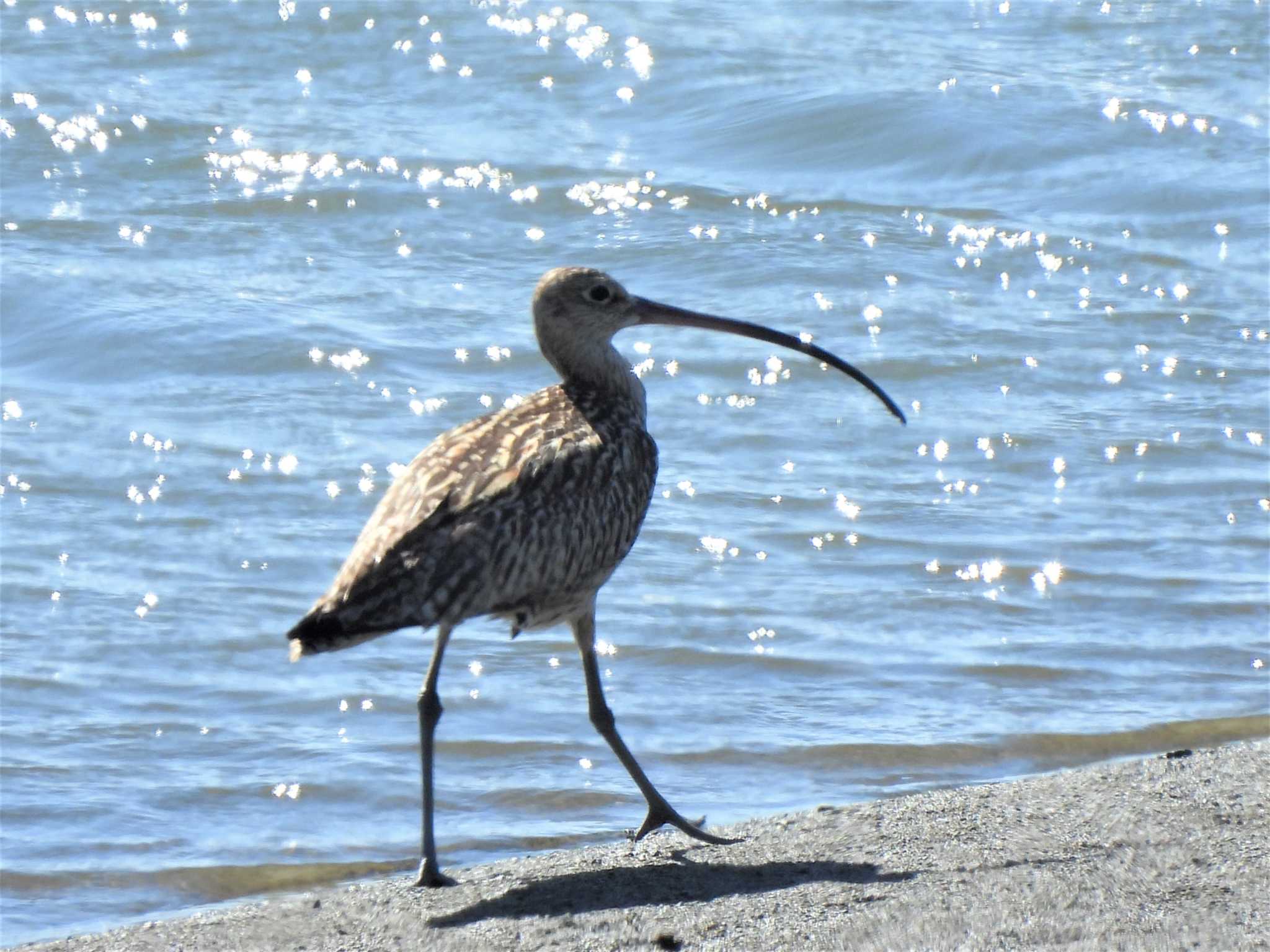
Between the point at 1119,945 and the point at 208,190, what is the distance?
29.7 ft

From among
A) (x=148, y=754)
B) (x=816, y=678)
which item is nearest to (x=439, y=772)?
(x=148, y=754)

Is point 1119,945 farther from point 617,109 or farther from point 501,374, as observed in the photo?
→ point 617,109

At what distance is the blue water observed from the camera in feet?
21.2

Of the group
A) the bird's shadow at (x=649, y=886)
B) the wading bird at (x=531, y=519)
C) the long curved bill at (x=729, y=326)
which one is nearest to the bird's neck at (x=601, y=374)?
the wading bird at (x=531, y=519)

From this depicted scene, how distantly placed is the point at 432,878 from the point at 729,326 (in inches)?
75.3

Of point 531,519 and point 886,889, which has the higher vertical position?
point 531,519

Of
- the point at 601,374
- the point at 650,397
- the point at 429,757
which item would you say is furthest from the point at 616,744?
the point at 650,397

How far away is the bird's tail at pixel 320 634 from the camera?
4.75 meters

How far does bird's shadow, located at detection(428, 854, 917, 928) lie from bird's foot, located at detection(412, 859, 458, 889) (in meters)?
0.21

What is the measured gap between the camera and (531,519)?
5.19m

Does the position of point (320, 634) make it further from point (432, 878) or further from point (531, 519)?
point (432, 878)

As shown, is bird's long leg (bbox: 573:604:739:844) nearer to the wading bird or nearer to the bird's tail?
the wading bird

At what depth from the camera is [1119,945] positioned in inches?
173

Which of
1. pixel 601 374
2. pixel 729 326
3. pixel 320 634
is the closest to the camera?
pixel 320 634
